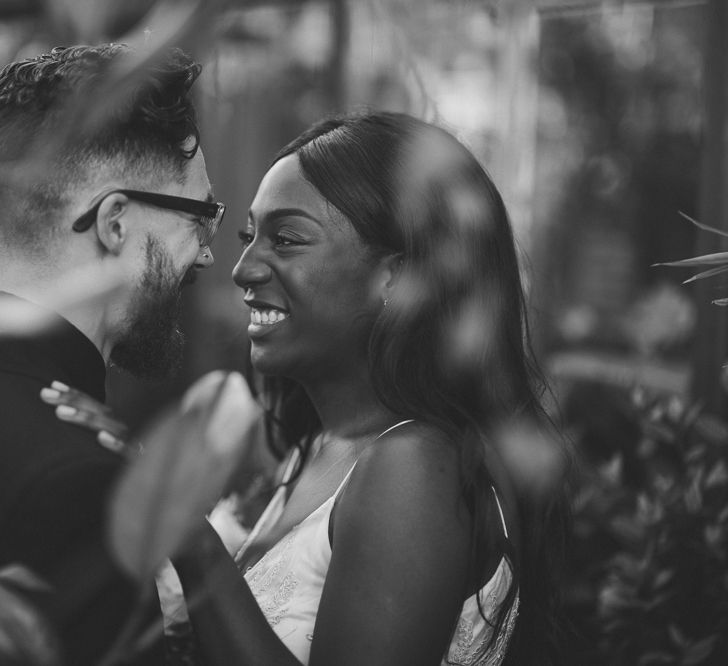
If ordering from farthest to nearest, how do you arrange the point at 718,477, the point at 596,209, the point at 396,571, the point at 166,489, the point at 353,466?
the point at 596,209 → the point at 718,477 → the point at 353,466 → the point at 396,571 → the point at 166,489

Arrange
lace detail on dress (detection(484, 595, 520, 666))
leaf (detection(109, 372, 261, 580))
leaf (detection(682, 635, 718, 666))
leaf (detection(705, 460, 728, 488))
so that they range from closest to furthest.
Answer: leaf (detection(109, 372, 261, 580))
lace detail on dress (detection(484, 595, 520, 666))
leaf (detection(682, 635, 718, 666))
leaf (detection(705, 460, 728, 488))

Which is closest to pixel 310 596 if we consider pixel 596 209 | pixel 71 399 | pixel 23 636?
pixel 71 399

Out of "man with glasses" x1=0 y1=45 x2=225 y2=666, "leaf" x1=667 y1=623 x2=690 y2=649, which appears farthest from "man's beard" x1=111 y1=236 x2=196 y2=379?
"leaf" x1=667 y1=623 x2=690 y2=649

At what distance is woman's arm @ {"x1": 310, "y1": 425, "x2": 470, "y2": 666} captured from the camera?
158 centimetres

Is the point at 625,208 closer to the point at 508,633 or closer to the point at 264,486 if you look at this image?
the point at 264,486

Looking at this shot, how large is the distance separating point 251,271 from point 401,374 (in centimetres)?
38

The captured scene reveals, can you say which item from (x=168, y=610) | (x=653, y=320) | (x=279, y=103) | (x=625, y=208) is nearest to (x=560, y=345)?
(x=653, y=320)

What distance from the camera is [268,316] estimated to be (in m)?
1.99

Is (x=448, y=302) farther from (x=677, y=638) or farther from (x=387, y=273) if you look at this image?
(x=677, y=638)

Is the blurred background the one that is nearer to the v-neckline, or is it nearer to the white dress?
the v-neckline

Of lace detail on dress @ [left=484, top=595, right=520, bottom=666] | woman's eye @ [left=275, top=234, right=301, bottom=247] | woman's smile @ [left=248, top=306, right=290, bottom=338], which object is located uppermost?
woman's eye @ [left=275, top=234, right=301, bottom=247]

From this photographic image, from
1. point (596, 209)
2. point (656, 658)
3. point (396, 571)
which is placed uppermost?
point (396, 571)

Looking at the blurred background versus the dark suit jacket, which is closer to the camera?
the dark suit jacket

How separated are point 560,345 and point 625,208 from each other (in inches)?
43.5
